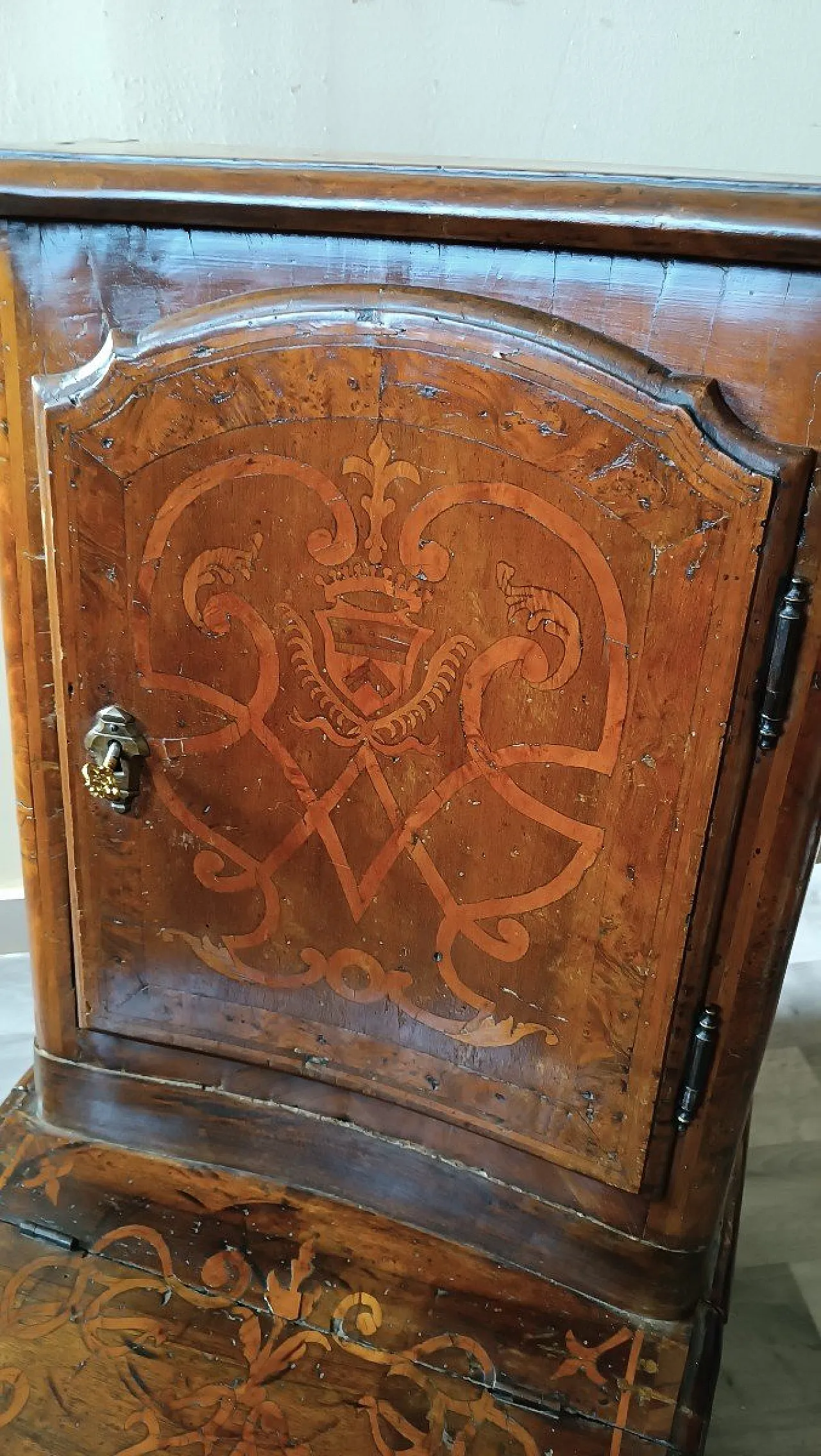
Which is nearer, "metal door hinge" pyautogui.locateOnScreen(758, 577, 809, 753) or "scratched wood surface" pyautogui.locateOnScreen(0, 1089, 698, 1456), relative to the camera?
"metal door hinge" pyautogui.locateOnScreen(758, 577, 809, 753)

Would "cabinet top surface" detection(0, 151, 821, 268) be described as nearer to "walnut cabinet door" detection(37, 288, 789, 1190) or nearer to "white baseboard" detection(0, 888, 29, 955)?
"walnut cabinet door" detection(37, 288, 789, 1190)

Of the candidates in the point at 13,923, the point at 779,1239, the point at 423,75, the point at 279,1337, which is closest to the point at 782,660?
the point at 279,1337

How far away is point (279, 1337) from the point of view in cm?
81

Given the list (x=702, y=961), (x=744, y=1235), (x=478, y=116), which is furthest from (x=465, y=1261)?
(x=478, y=116)

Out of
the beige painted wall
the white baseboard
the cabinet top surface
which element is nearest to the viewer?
the cabinet top surface

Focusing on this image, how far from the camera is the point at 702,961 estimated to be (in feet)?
2.33

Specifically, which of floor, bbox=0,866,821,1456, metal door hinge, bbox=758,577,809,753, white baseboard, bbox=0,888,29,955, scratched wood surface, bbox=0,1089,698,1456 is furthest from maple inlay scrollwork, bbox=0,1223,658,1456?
white baseboard, bbox=0,888,29,955

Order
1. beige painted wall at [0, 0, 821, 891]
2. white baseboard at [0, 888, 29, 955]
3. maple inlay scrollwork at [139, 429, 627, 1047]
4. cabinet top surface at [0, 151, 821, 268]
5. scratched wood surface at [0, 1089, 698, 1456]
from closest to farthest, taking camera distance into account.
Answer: cabinet top surface at [0, 151, 821, 268], maple inlay scrollwork at [139, 429, 627, 1047], scratched wood surface at [0, 1089, 698, 1456], beige painted wall at [0, 0, 821, 891], white baseboard at [0, 888, 29, 955]

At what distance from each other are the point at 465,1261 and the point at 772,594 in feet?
1.79

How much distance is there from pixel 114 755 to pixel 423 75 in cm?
67

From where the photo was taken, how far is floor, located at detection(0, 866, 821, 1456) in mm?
1005

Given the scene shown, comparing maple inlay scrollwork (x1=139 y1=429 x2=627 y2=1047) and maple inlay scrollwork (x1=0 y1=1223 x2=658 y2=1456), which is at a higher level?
maple inlay scrollwork (x1=139 y1=429 x2=627 y2=1047)

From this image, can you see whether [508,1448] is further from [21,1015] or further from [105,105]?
[105,105]

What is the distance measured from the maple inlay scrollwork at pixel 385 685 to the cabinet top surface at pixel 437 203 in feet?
0.41
